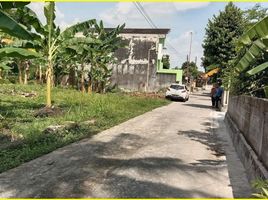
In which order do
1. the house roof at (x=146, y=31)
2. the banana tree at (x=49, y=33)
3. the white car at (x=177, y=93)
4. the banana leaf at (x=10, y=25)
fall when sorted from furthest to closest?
the house roof at (x=146, y=31)
the white car at (x=177, y=93)
the banana tree at (x=49, y=33)
the banana leaf at (x=10, y=25)

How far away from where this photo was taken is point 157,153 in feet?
32.1

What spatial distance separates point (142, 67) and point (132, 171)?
3657cm

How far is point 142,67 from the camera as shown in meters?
43.9

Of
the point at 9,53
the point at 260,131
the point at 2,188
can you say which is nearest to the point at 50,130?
the point at 9,53

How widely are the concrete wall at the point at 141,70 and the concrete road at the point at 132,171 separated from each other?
103 ft

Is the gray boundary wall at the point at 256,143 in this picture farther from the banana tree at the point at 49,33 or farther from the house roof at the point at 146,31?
the house roof at the point at 146,31

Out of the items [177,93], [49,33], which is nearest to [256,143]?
[49,33]

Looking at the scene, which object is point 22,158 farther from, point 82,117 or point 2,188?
point 82,117

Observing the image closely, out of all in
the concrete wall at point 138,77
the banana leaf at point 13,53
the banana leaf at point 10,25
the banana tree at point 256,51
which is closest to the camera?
the banana tree at point 256,51

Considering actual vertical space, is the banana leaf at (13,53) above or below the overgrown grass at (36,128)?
above

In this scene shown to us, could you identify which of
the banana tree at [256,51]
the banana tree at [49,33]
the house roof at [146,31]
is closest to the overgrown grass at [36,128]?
the banana tree at [49,33]

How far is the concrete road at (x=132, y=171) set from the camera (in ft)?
21.1

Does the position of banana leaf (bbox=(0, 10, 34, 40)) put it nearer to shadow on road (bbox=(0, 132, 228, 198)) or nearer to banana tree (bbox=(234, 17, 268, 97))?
shadow on road (bbox=(0, 132, 228, 198))

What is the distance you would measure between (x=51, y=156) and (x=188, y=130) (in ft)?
23.3
